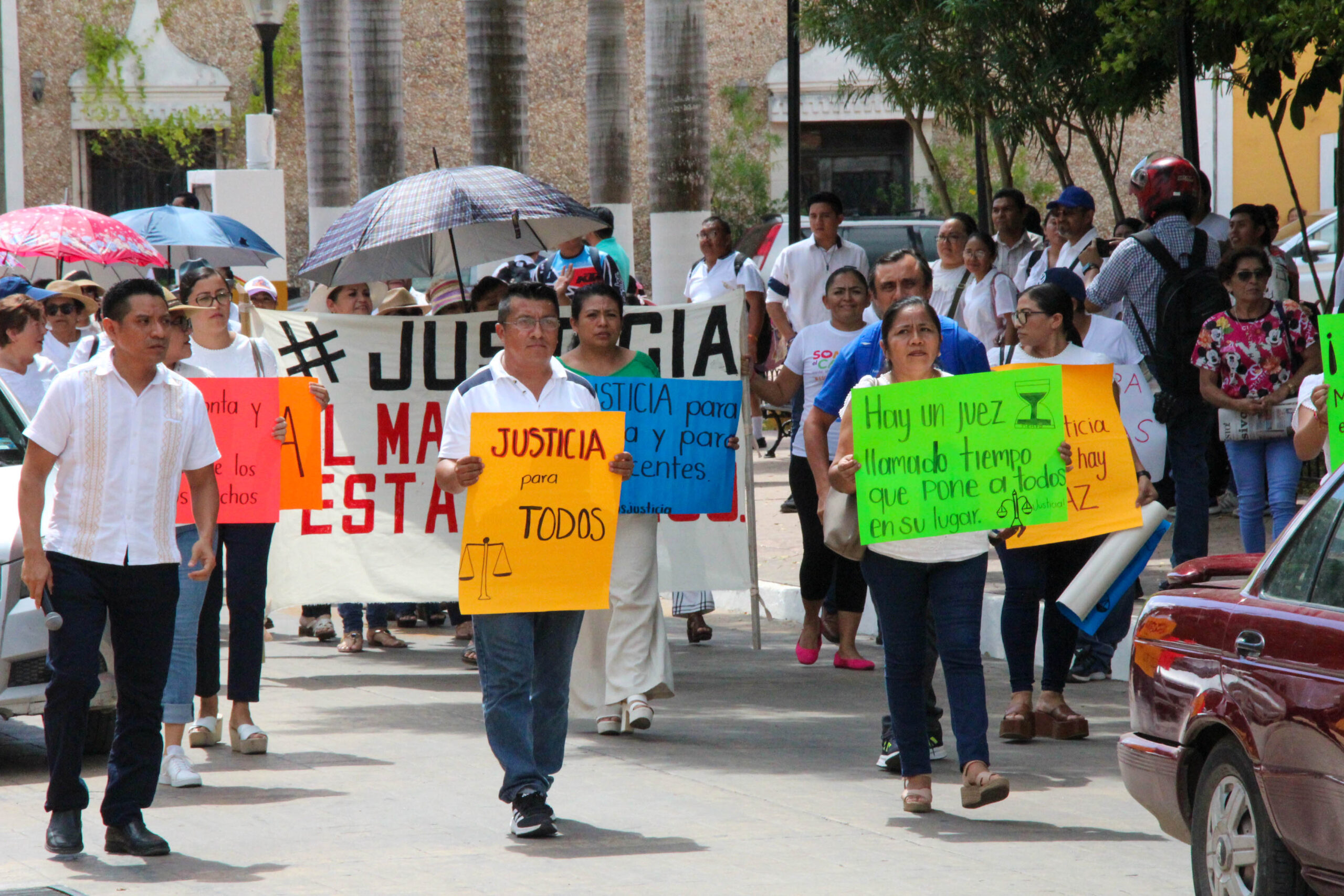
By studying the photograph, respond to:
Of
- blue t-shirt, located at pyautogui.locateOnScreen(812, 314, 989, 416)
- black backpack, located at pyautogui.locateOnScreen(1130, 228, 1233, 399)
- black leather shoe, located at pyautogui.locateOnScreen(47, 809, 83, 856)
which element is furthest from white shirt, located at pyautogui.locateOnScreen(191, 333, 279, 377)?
black backpack, located at pyautogui.locateOnScreen(1130, 228, 1233, 399)

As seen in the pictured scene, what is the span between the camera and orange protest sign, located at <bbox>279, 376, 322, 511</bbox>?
830cm

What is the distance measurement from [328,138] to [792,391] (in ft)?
33.8

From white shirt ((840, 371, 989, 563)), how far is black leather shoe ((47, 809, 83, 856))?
281 centimetres

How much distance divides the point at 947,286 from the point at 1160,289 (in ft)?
7.85

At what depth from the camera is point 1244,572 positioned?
5.46 m

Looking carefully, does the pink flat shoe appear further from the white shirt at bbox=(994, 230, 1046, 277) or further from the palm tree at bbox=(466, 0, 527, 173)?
the palm tree at bbox=(466, 0, 527, 173)

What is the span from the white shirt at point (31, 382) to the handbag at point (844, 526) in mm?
4298

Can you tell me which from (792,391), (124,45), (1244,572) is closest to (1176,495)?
(792,391)

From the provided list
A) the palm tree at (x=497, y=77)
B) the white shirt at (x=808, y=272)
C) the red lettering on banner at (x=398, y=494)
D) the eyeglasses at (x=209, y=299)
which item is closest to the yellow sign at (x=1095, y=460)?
the eyeglasses at (x=209, y=299)

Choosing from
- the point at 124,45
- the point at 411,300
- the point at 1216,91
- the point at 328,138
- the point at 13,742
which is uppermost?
the point at 124,45

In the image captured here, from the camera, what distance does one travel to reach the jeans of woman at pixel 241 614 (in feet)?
25.2

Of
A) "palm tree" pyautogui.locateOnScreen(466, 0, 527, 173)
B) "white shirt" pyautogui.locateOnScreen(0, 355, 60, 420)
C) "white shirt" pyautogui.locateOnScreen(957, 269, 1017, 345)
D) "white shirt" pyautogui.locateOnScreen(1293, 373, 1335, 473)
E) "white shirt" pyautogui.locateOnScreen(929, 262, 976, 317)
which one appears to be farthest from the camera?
"palm tree" pyautogui.locateOnScreen(466, 0, 527, 173)

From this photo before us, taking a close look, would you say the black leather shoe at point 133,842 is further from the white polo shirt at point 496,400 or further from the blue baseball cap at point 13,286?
the blue baseball cap at point 13,286

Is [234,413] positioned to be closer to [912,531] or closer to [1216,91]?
[912,531]
